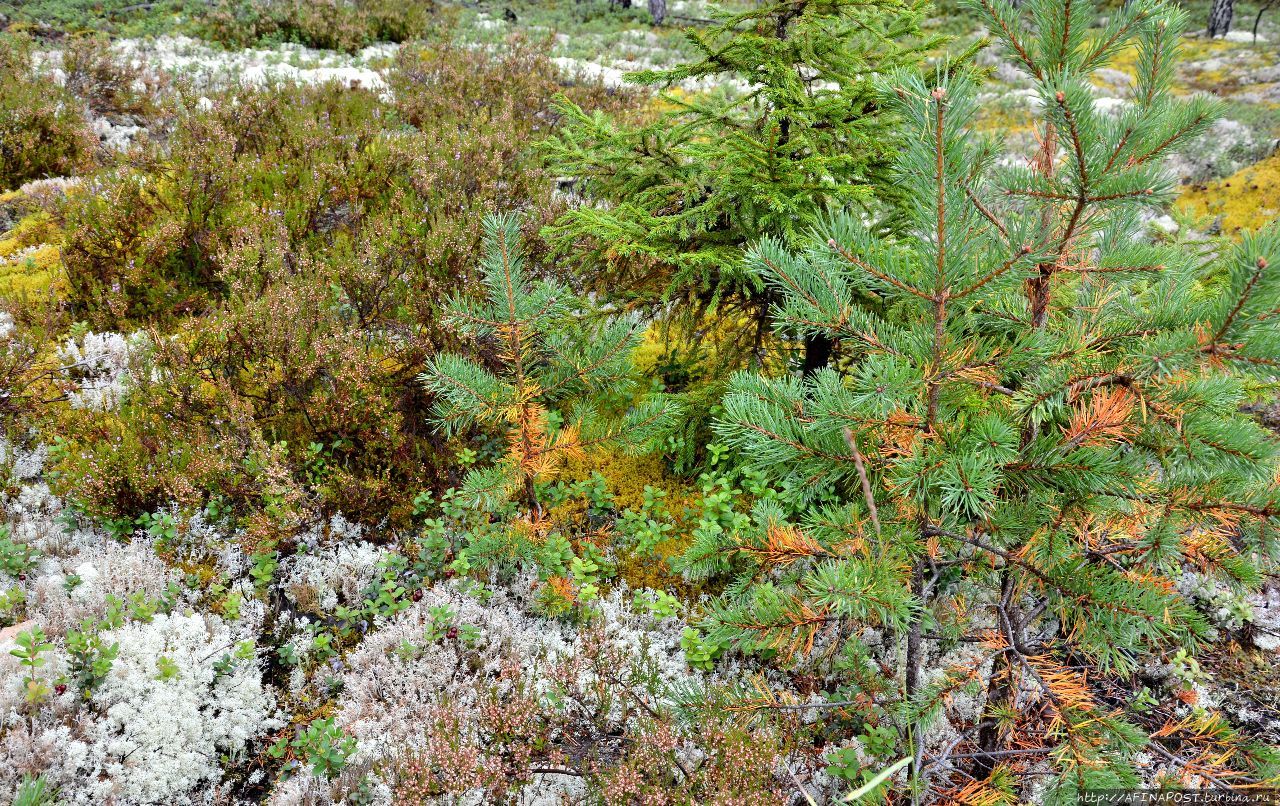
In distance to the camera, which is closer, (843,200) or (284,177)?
(843,200)

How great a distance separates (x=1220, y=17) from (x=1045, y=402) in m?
19.6

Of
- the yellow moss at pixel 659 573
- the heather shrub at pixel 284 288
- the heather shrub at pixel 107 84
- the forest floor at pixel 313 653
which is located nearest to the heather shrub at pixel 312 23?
the heather shrub at pixel 107 84

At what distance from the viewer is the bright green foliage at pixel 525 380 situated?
9.90 ft

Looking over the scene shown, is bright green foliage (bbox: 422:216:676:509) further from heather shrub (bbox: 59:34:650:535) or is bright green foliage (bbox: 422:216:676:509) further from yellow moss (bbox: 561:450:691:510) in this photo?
heather shrub (bbox: 59:34:650:535)

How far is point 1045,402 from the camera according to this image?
1829 millimetres

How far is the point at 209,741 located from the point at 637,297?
2924 millimetres

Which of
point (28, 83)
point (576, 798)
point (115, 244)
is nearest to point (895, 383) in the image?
point (576, 798)

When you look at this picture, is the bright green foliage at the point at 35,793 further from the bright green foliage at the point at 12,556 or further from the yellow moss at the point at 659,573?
the yellow moss at the point at 659,573

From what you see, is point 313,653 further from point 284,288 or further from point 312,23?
point 312,23

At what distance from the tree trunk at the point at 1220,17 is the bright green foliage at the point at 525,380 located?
18902 millimetres

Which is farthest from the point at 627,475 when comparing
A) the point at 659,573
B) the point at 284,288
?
the point at 284,288

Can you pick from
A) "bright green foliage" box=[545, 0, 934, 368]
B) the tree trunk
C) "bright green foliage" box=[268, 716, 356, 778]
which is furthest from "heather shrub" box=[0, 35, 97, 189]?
the tree trunk

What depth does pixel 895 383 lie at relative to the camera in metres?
1.81

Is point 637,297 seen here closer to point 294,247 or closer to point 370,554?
point 370,554
